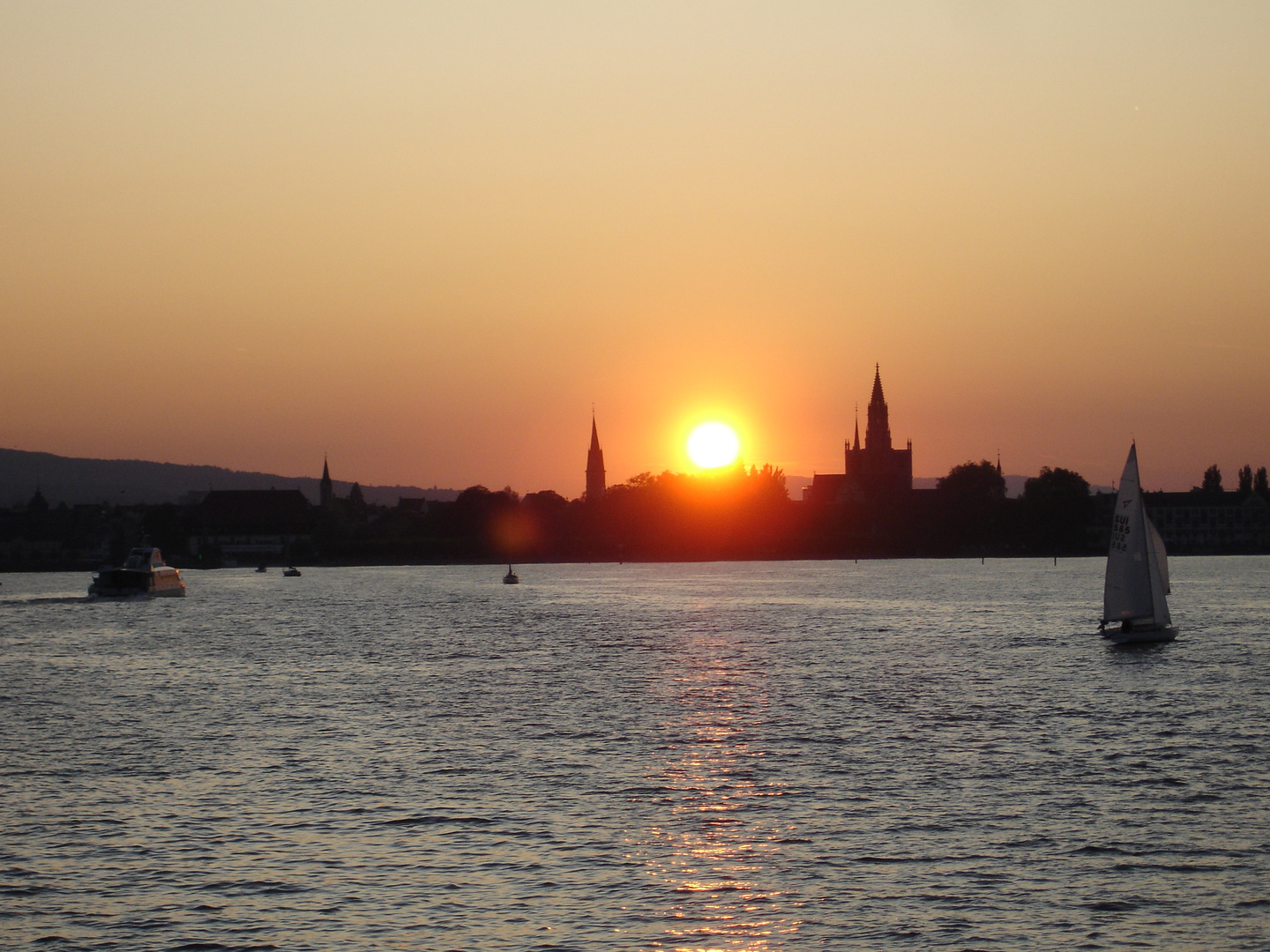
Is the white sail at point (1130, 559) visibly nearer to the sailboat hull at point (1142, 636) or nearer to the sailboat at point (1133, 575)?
the sailboat at point (1133, 575)

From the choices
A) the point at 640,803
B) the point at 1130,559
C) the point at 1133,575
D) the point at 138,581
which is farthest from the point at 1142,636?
the point at 138,581

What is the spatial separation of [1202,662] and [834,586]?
112582 mm

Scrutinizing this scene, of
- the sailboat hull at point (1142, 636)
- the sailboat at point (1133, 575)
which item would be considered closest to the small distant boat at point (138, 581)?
the sailboat at point (1133, 575)

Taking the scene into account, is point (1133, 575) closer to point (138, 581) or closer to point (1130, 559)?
point (1130, 559)

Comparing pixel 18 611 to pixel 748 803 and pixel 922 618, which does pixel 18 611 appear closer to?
pixel 922 618

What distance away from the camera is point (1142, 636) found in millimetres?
80000

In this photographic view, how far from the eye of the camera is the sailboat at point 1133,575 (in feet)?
252

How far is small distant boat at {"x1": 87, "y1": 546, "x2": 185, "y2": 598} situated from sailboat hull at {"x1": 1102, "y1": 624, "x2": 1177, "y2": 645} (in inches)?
4314

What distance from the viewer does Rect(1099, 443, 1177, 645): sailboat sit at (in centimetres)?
7694

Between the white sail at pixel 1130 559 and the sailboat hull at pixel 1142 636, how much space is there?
916 millimetres

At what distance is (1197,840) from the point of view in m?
30.0

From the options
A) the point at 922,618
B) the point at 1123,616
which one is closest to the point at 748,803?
the point at 1123,616

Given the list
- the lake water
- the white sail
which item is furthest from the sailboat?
the lake water

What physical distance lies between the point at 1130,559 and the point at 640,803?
51277 mm
